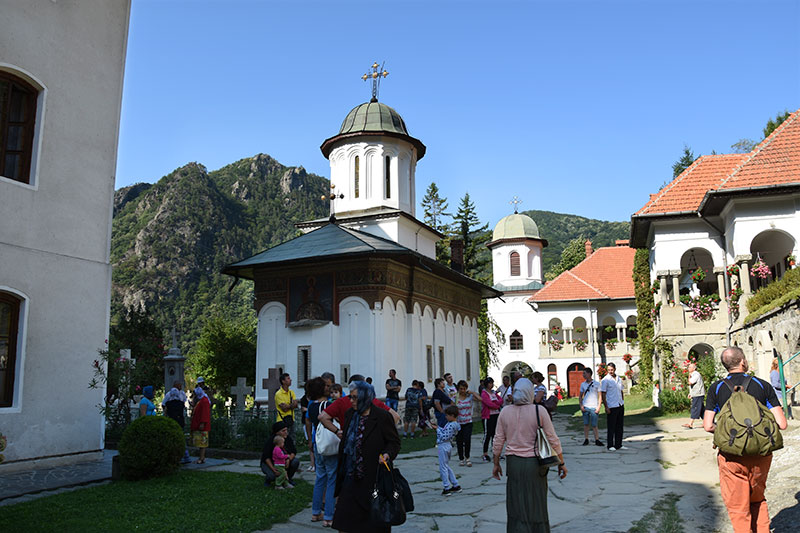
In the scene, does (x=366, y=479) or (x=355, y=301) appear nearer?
(x=366, y=479)

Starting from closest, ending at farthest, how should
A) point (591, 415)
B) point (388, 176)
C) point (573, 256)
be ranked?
point (591, 415) < point (388, 176) < point (573, 256)

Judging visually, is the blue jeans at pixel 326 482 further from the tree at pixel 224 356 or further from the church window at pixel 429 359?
the tree at pixel 224 356

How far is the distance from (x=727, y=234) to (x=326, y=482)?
18.6 metres

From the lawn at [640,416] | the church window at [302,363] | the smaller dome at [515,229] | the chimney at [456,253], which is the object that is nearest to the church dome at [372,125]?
the chimney at [456,253]

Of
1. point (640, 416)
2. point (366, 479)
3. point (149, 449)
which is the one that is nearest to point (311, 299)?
point (149, 449)

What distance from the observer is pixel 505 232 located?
51.2m

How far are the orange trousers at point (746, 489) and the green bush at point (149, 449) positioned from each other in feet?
26.1

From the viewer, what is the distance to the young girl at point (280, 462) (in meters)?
9.70

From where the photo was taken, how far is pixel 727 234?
21578 mm

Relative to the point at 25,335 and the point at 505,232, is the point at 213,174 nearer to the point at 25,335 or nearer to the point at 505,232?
the point at 505,232

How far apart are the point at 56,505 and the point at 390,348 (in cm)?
1268

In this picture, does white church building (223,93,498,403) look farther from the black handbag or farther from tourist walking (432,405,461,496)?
the black handbag

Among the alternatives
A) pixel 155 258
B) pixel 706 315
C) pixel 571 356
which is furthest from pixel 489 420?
pixel 155 258

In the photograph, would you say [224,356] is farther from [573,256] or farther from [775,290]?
[573,256]
